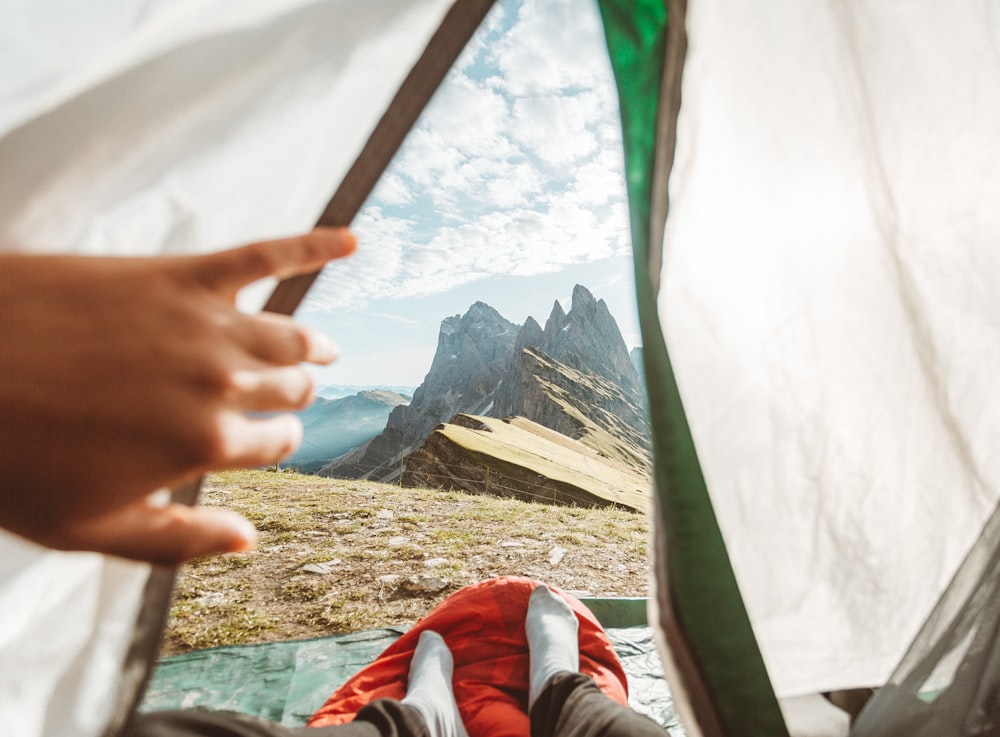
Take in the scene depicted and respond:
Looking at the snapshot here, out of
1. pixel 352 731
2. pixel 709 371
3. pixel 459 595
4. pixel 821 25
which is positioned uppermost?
pixel 821 25

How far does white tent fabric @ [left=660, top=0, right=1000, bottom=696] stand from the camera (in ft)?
2.50

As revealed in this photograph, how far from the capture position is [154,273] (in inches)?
14.7

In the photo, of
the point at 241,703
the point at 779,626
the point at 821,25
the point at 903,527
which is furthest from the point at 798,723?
the point at 241,703

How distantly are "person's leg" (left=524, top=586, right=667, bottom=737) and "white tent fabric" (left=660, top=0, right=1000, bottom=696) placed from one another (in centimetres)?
48

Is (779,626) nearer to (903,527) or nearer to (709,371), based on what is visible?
(903,527)

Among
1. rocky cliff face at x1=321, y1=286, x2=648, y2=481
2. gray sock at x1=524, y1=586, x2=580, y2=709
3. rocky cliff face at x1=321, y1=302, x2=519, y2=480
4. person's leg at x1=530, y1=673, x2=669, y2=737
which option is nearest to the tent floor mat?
gray sock at x1=524, y1=586, x2=580, y2=709

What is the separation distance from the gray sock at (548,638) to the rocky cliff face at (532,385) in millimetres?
38490

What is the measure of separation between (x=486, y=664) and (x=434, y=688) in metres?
0.40

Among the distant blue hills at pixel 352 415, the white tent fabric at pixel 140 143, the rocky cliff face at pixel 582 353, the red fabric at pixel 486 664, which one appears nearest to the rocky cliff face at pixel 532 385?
the rocky cliff face at pixel 582 353

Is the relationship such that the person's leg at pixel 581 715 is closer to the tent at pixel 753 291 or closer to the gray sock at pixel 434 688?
the gray sock at pixel 434 688

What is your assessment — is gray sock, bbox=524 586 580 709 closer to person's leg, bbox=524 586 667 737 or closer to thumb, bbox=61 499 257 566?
person's leg, bbox=524 586 667 737

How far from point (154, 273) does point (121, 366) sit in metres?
0.08

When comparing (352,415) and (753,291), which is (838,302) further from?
(352,415)

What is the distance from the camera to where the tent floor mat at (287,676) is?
6.26ft
